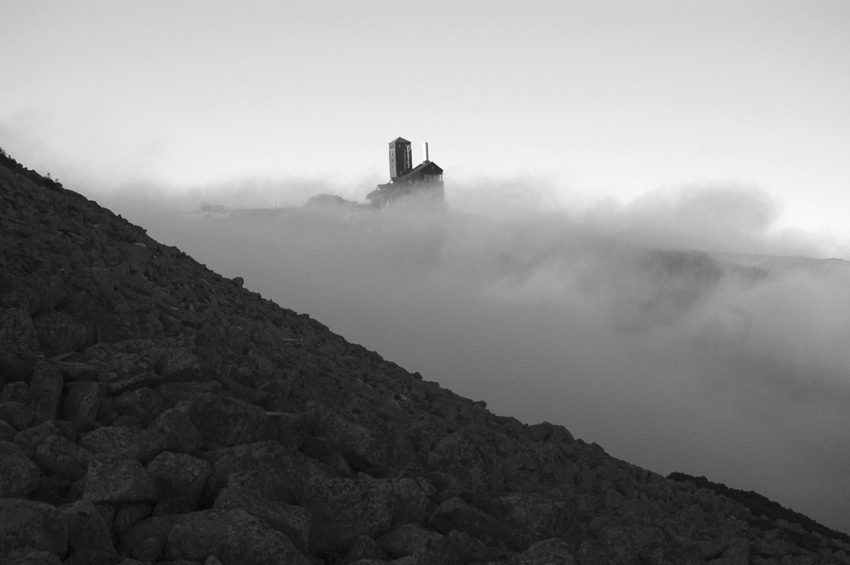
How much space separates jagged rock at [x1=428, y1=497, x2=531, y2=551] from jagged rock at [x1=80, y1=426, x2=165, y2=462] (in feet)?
8.85

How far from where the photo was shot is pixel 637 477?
17.8m

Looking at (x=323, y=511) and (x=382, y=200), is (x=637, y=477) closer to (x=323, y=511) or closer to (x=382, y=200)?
(x=323, y=511)

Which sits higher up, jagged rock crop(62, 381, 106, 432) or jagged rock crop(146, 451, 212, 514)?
jagged rock crop(62, 381, 106, 432)

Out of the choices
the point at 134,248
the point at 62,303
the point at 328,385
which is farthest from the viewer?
the point at 134,248

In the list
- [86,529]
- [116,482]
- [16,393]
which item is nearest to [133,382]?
[16,393]

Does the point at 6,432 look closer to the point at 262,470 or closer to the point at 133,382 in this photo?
the point at 133,382

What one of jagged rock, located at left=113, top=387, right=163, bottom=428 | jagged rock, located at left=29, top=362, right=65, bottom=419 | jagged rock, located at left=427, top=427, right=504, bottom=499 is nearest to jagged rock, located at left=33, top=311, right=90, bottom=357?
jagged rock, located at left=29, top=362, right=65, bottom=419

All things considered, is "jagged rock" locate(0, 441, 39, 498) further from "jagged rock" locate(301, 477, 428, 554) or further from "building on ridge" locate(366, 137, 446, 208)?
"building on ridge" locate(366, 137, 446, 208)

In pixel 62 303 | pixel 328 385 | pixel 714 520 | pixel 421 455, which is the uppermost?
pixel 62 303

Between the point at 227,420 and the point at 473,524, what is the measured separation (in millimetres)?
2787

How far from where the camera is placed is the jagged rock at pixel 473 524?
809 centimetres

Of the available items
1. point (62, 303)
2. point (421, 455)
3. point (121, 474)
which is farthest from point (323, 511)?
point (62, 303)

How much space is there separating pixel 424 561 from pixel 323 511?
1155mm

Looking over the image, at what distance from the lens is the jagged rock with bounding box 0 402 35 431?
7934 millimetres
